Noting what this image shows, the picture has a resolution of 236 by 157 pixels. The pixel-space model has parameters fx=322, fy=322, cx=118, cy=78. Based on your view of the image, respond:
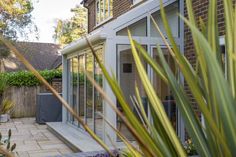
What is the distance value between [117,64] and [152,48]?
2.93 feet

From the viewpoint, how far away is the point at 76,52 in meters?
10.5

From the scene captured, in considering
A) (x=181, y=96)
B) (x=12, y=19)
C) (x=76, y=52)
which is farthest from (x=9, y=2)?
(x=181, y=96)

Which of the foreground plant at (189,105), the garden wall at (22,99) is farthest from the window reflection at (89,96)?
the foreground plant at (189,105)

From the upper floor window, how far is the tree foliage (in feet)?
53.3

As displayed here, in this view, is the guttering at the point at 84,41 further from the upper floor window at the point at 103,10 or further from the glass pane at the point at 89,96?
the upper floor window at the point at 103,10

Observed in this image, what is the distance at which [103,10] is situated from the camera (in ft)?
49.3

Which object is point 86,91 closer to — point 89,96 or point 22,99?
point 89,96

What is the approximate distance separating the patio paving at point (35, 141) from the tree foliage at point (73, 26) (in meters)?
20.9

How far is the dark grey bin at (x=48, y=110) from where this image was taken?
12969mm

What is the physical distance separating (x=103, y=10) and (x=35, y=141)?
7.80 meters

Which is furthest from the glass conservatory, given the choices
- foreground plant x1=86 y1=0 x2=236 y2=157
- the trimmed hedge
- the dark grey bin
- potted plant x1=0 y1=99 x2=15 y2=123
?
the trimmed hedge

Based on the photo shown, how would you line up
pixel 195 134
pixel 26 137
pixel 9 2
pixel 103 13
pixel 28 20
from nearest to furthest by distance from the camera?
pixel 195 134
pixel 26 137
pixel 103 13
pixel 9 2
pixel 28 20

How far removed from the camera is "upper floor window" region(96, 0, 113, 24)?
1422 cm

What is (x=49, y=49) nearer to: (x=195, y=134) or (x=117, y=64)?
Answer: (x=117, y=64)
